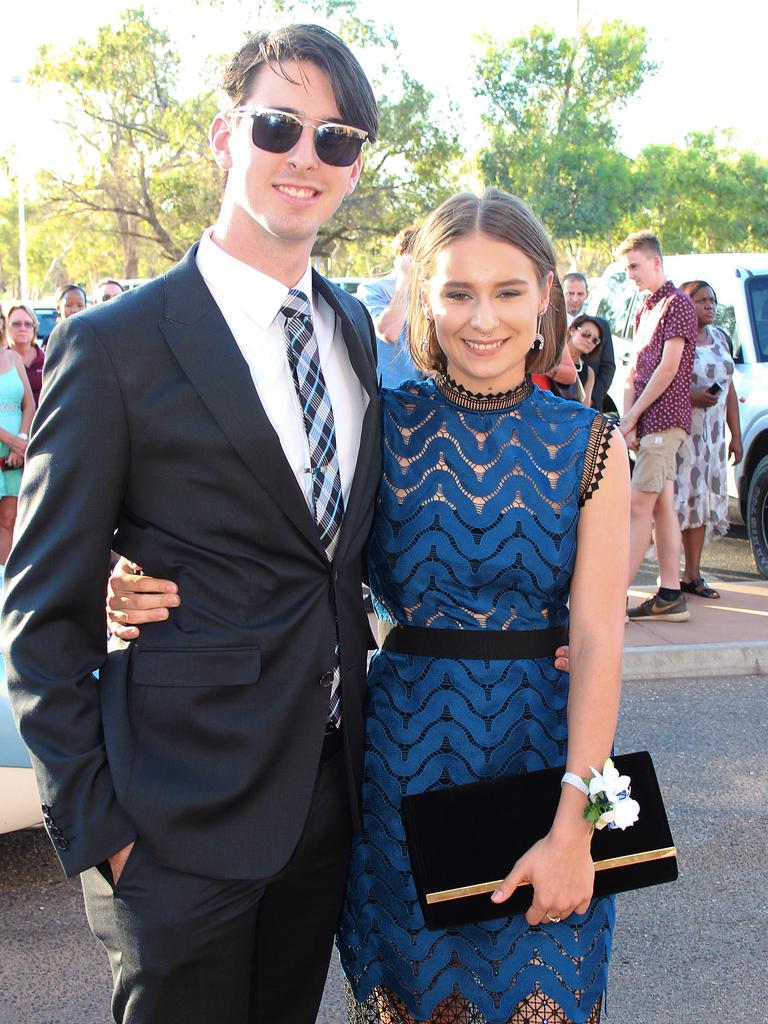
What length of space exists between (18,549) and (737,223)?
4501cm

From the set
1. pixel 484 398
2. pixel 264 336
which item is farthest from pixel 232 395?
pixel 484 398

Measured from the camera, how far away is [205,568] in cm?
187

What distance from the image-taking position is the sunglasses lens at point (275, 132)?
2.00m

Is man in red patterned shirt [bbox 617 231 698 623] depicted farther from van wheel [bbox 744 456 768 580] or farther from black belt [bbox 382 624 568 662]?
black belt [bbox 382 624 568 662]

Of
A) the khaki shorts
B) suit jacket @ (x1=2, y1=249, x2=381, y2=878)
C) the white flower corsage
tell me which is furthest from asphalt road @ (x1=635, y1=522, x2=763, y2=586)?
suit jacket @ (x1=2, y1=249, x2=381, y2=878)

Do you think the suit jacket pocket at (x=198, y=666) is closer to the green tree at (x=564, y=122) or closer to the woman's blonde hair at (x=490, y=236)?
the woman's blonde hair at (x=490, y=236)

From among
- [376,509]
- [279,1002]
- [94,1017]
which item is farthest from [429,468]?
[94,1017]

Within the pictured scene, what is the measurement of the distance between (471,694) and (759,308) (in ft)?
24.2

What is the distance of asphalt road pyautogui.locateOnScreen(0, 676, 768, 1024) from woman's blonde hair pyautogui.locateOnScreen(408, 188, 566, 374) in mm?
2050

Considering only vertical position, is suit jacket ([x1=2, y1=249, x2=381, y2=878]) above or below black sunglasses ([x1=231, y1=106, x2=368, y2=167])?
below

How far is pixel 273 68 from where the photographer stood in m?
2.01

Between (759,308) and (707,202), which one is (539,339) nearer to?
(759,308)

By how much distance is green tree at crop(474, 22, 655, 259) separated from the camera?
35.1 metres

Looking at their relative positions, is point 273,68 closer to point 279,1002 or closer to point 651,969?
point 279,1002
